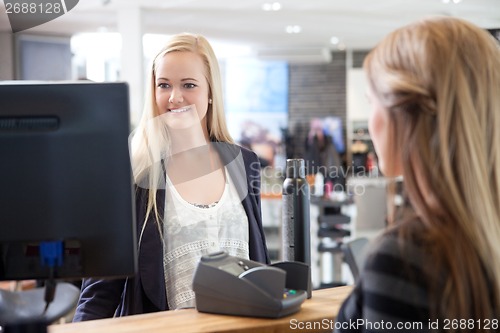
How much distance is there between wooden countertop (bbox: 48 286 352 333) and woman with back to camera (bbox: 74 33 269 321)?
358mm

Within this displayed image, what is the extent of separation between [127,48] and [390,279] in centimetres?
732

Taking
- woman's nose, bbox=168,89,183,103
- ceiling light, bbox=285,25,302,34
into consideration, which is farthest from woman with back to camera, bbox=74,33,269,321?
ceiling light, bbox=285,25,302,34

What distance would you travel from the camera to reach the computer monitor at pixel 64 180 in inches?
43.1

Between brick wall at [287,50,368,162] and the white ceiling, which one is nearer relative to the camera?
the white ceiling

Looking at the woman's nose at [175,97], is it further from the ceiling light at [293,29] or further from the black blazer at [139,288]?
the ceiling light at [293,29]

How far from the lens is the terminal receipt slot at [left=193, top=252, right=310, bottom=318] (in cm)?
125

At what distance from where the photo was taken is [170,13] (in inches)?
317

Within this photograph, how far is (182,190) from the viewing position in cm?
184

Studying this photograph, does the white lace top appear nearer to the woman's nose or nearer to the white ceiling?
the woman's nose

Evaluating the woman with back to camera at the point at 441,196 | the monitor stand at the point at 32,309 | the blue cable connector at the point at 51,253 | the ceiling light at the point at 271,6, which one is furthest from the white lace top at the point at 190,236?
the ceiling light at the point at 271,6

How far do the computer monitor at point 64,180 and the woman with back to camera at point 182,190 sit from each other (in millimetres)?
561

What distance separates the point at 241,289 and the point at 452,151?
1.75 ft

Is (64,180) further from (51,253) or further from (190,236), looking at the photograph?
(190,236)

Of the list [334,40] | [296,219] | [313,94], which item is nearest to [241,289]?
[296,219]
